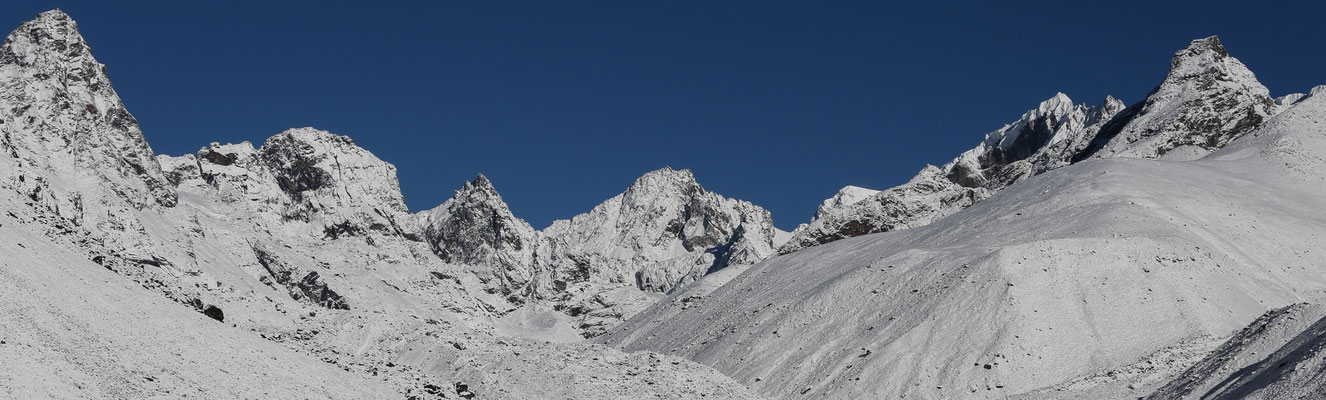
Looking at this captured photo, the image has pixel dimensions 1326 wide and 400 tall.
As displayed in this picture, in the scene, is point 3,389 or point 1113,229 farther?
point 1113,229

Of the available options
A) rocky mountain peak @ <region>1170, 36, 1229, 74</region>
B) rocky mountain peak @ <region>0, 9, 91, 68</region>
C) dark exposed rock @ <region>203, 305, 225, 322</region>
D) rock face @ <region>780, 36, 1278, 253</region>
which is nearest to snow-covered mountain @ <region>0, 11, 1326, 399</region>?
dark exposed rock @ <region>203, 305, 225, 322</region>

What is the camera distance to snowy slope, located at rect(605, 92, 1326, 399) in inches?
2808

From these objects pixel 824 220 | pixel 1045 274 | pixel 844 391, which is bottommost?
pixel 844 391

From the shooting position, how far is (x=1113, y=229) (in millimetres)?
91500

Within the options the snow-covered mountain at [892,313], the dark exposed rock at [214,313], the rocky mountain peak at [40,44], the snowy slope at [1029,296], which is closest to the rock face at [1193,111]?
the snow-covered mountain at [892,313]

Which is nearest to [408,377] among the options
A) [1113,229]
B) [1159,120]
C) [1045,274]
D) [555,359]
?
[555,359]

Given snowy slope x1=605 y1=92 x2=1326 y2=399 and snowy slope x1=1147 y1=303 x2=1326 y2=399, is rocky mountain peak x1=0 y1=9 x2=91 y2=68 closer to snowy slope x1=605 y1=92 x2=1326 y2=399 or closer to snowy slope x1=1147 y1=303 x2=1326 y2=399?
snowy slope x1=605 y1=92 x2=1326 y2=399

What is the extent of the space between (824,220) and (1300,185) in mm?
55852

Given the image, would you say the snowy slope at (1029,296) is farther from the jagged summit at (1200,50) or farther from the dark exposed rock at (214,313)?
the jagged summit at (1200,50)

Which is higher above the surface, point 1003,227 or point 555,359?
point 1003,227

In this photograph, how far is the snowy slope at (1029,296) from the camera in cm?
7131

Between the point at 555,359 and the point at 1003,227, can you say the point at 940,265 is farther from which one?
the point at 555,359

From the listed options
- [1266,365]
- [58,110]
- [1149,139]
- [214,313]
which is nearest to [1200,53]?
[1149,139]

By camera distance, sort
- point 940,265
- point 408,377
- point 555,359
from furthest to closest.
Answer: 1. point 940,265
2. point 555,359
3. point 408,377
